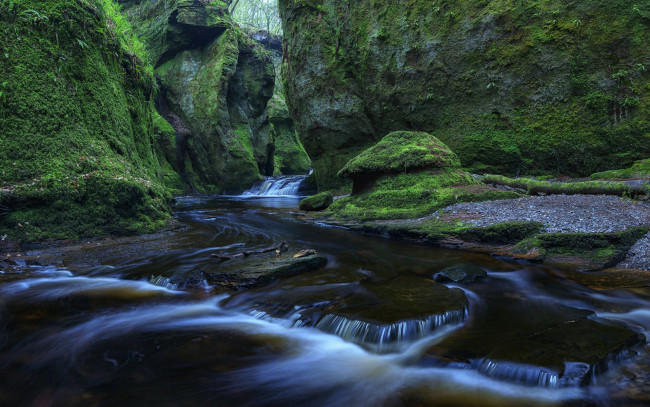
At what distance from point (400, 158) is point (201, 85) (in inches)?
868

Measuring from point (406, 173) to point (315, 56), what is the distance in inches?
520

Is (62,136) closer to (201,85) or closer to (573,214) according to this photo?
(573,214)

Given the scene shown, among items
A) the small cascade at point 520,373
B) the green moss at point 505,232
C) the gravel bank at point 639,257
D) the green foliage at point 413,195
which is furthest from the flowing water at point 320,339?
the green foliage at point 413,195

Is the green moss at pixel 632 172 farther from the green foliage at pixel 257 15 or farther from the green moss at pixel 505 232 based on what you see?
the green foliage at pixel 257 15

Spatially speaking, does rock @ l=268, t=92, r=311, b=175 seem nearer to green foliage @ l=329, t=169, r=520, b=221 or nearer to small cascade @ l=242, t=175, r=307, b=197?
small cascade @ l=242, t=175, r=307, b=197

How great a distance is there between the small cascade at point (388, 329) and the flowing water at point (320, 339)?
11mm

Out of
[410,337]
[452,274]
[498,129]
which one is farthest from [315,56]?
[410,337]

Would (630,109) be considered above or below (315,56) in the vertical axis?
below

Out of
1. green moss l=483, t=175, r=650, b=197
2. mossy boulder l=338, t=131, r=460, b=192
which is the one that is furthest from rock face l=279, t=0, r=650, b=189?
green moss l=483, t=175, r=650, b=197

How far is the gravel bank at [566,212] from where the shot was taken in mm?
5906

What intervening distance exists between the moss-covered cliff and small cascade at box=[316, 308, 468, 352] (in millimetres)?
5869

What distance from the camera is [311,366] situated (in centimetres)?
305

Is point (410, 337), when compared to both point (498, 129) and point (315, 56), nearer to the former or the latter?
point (498, 129)

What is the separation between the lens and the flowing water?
8.07 ft
